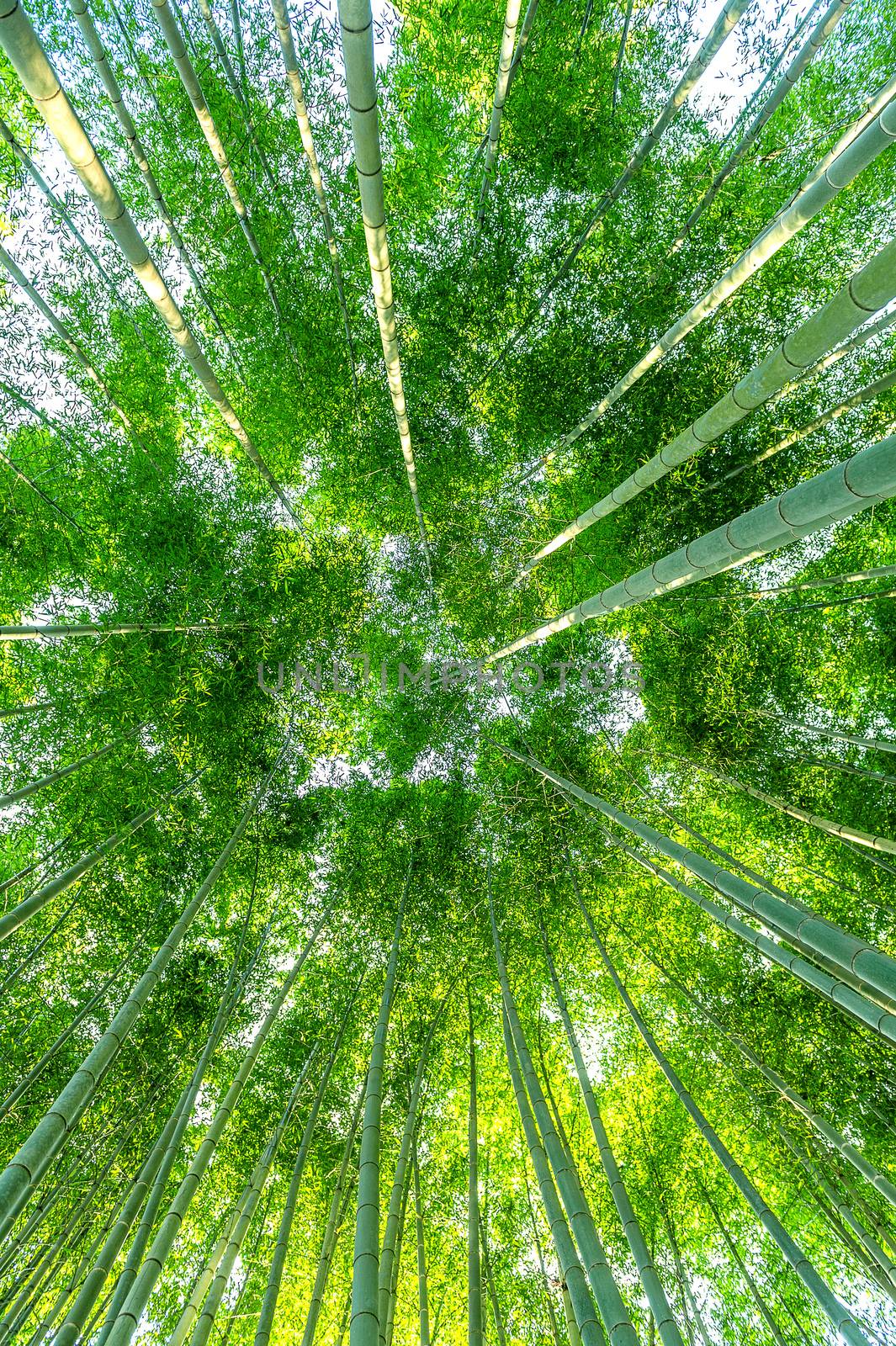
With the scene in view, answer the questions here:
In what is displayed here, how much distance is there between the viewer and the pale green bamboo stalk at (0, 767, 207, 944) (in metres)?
2.90

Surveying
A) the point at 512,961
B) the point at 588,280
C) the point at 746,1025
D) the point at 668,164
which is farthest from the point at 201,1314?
the point at 668,164

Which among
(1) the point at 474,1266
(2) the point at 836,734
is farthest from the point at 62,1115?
(2) the point at 836,734

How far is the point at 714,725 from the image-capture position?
17.7 ft

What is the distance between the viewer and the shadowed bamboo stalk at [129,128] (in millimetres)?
2773

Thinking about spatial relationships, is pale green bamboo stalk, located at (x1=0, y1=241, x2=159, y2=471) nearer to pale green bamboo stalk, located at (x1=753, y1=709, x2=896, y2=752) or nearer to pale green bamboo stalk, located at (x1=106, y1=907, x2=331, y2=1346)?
pale green bamboo stalk, located at (x1=106, y1=907, x2=331, y2=1346)

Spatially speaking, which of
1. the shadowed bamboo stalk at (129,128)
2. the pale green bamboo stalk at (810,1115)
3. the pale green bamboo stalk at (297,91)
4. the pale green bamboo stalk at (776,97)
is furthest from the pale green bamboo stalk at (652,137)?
the pale green bamboo stalk at (810,1115)

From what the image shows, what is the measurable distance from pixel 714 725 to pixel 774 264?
373 cm

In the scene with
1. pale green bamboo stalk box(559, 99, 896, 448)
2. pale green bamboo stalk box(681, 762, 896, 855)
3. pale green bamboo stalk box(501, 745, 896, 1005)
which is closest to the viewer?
pale green bamboo stalk box(559, 99, 896, 448)

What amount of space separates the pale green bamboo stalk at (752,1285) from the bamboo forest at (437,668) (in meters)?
0.06

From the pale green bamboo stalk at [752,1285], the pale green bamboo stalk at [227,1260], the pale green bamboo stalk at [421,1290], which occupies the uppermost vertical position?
the pale green bamboo stalk at [752,1285]

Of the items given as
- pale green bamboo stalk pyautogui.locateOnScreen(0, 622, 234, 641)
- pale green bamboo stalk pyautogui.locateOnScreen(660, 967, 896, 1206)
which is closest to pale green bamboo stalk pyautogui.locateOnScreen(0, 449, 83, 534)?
pale green bamboo stalk pyautogui.locateOnScreen(0, 622, 234, 641)

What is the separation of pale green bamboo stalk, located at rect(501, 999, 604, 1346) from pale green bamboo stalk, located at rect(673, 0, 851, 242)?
583 cm

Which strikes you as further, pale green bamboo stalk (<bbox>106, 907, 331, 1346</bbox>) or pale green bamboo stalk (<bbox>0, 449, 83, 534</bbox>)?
pale green bamboo stalk (<bbox>0, 449, 83, 534</bbox>)

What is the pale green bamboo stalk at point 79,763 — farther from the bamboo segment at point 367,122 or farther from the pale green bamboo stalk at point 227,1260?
the bamboo segment at point 367,122
